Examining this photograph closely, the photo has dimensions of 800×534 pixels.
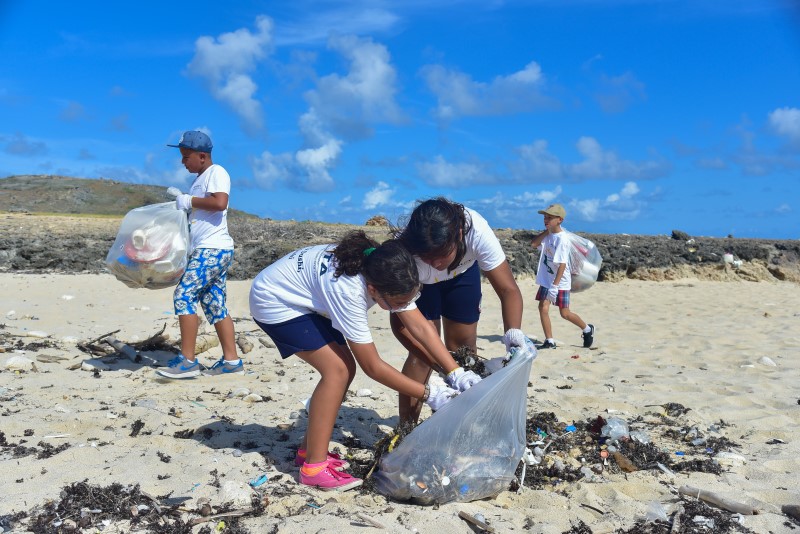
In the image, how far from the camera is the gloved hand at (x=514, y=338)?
3207 millimetres

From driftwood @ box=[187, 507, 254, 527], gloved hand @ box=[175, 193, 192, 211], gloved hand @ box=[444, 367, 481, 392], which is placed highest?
gloved hand @ box=[175, 193, 192, 211]

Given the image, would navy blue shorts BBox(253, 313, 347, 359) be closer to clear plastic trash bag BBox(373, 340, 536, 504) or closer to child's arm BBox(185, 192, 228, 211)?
clear plastic trash bag BBox(373, 340, 536, 504)

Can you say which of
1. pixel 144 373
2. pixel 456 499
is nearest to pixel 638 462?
pixel 456 499

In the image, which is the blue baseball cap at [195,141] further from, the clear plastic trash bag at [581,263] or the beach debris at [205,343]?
the clear plastic trash bag at [581,263]

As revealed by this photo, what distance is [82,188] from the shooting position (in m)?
41.6

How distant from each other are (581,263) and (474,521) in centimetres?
500

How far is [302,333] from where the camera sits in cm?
303

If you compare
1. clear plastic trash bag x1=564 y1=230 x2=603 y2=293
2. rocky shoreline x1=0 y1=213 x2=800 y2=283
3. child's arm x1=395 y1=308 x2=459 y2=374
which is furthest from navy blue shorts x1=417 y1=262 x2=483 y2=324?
rocky shoreline x1=0 y1=213 x2=800 y2=283

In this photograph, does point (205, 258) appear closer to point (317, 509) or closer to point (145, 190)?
point (317, 509)

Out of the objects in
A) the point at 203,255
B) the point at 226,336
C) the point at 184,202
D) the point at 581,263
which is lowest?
the point at 226,336

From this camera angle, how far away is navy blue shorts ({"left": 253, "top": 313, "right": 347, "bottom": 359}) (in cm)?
303

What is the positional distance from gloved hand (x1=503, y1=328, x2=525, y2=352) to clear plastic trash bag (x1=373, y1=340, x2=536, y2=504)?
0.83 feet

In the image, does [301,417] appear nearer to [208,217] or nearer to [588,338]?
[208,217]

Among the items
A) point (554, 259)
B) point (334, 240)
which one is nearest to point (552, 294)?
point (554, 259)
